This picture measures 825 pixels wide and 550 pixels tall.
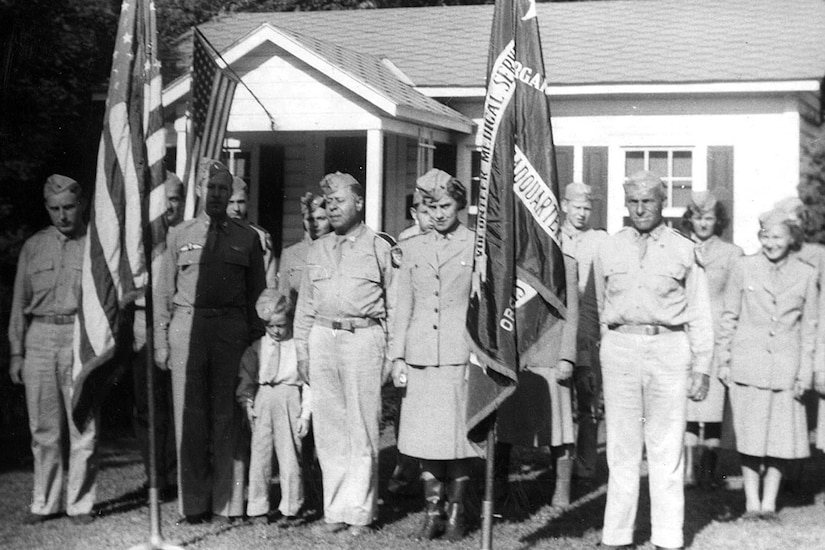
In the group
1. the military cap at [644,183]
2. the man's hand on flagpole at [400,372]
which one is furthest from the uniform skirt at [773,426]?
the man's hand on flagpole at [400,372]

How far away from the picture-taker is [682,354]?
581 centimetres

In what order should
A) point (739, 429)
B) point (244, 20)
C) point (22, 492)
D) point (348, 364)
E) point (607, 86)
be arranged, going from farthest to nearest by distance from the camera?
point (244, 20), point (607, 86), point (22, 492), point (739, 429), point (348, 364)

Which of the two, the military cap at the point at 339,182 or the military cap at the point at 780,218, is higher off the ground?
the military cap at the point at 339,182

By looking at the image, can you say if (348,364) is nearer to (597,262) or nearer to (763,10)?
(597,262)

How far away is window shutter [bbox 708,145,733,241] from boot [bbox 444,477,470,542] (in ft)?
23.8

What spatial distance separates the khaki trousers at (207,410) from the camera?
6434 mm

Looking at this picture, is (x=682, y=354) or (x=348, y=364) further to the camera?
(x=348, y=364)

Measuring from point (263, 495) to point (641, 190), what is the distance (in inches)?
125

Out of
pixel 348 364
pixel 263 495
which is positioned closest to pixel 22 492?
Result: pixel 263 495

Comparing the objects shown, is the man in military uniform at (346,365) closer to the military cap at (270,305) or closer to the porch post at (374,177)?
the military cap at (270,305)

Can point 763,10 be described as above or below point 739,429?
above

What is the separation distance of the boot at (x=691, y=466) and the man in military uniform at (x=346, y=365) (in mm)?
2879

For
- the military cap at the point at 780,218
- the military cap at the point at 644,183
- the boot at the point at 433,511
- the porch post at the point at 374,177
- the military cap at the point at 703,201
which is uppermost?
the porch post at the point at 374,177

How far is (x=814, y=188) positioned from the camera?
12234mm
